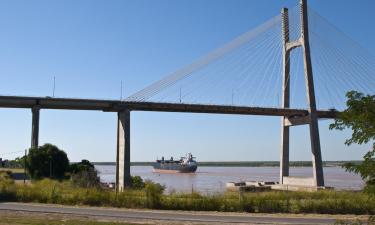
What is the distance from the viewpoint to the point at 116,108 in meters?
58.7

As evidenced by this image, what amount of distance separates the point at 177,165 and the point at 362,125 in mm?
128581

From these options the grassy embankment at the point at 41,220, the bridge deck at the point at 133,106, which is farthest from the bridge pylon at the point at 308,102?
the grassy embankment at the point at 41,220

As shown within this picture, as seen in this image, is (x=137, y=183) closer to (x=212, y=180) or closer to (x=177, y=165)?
(x=212, y=180)

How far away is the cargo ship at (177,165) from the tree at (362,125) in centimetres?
12416

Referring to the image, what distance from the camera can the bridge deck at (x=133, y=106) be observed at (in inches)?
2243

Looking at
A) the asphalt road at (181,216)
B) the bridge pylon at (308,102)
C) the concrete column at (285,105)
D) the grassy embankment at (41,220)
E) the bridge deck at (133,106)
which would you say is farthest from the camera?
the concrete column at (285,105)

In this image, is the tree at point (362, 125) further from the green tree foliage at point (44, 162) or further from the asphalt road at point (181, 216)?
the green tree foliage at point (44, 162)

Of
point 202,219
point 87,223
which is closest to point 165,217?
point 202,219

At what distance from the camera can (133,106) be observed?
193 ft

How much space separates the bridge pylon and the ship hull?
70.2m

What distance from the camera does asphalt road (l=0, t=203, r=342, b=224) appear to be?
1920 centimetres

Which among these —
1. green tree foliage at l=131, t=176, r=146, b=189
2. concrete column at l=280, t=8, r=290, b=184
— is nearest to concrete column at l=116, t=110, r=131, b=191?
green tree foliage at l=131, t=176, r=146, b=189

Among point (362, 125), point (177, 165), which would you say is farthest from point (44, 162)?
point (177, 165)

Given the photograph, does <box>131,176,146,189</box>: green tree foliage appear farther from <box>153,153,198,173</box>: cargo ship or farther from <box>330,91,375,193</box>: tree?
<box>153,153,198,173</box>: cargo ship
